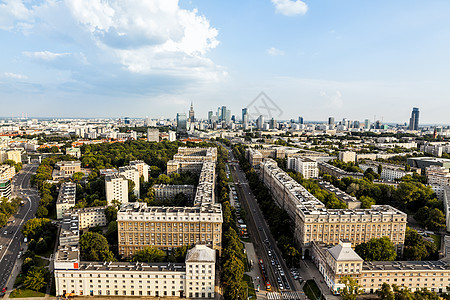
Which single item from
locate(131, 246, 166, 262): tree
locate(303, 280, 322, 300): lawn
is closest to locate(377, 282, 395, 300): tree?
locate(303, 280, 322, 300): lawn

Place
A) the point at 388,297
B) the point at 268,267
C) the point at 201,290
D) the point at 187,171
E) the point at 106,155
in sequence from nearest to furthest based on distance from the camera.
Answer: the point at 388,297 → the point at 201,290 → the point at 268,267 → the point at 187,171 → the point at 106,155

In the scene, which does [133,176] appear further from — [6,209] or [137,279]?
[137,279]

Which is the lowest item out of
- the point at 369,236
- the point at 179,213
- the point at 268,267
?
the point at 268,267

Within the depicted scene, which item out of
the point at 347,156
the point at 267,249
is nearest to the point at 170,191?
the point at 267,249

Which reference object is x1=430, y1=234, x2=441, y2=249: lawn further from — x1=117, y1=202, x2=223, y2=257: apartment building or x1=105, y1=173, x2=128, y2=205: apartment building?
x1=105, y1=173, x2=128, y2=205: apartment building

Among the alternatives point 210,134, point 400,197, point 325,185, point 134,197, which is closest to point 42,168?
point 134,197

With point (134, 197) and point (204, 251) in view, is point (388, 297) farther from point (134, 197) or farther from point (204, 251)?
point (134, 197)
